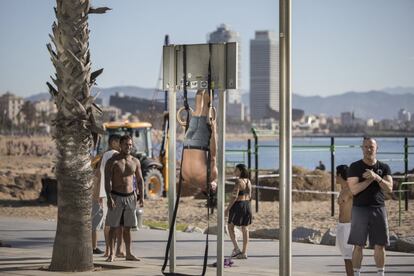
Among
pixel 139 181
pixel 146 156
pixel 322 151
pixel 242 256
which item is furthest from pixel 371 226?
pixel 146 156

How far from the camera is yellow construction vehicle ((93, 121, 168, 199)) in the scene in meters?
26.7

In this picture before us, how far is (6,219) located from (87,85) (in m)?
8.70

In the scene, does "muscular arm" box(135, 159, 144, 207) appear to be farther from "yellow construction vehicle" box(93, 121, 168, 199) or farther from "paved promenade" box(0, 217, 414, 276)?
"yellow construction vehicle" box(93, 121, 168, 199)

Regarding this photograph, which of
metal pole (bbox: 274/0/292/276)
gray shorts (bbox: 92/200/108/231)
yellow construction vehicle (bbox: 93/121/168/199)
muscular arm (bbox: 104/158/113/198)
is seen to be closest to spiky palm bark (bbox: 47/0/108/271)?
muscular arm (bbox: 104/158/113/198)

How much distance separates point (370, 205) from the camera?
367 inches

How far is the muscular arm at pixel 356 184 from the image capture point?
9.20 m

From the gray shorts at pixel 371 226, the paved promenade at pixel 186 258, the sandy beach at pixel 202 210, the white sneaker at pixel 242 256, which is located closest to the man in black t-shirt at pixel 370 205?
the gray shorts at pixel 371 226

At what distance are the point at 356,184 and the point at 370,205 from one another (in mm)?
256

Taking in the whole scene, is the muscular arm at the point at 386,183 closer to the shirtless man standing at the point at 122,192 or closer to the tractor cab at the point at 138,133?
the shirtless man standing at the point at 122,192

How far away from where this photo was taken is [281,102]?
8461mm

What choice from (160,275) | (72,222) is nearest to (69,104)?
(72,222)

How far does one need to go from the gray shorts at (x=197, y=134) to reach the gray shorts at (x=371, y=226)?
1.69 meters

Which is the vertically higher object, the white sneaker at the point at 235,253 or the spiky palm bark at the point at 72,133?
the spiky palm bark at the point at 72,133

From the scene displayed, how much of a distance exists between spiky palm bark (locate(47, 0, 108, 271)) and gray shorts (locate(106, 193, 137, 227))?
42.6 inches
